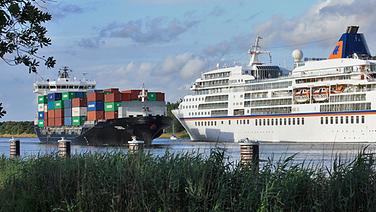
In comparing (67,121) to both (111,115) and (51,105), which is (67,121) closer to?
(51,105)

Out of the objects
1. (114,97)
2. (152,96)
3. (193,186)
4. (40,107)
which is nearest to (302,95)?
(152,96)

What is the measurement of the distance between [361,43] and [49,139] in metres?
38.2

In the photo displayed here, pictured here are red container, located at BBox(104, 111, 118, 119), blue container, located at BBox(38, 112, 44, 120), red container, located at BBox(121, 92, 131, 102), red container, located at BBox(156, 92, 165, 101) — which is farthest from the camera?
blue container, located at BBox(38, 112, 44, 120)

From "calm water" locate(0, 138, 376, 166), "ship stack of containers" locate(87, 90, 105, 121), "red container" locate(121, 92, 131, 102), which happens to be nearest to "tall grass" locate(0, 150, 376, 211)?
"calm water" locate(0, 138, 376, 166)

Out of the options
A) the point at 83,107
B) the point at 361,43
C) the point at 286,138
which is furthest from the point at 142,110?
the point at 361,43

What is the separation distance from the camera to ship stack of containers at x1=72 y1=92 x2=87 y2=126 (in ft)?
223

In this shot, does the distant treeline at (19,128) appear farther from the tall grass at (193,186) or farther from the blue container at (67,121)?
the tall grass at (193,186)

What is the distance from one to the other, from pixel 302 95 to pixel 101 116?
868 inches

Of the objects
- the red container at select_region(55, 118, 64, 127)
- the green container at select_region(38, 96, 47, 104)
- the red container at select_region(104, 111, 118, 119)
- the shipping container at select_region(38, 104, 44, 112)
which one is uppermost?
the green container at select_region(38, 96, 47, 104)

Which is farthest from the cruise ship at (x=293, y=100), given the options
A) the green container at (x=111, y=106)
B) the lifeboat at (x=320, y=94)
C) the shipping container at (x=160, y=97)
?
the green container at (x=111, y=106)

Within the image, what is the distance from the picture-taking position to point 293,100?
2785 inches

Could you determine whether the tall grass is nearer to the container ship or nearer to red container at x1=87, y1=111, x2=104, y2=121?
the container ship

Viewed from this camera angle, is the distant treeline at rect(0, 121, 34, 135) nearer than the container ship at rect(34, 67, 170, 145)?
No

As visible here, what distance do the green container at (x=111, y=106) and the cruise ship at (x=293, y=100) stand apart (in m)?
11.4
